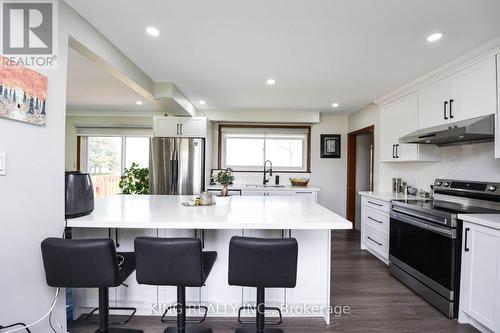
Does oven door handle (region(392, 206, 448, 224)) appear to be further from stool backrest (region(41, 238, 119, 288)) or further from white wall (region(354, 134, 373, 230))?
stool backrest (region(41, 238, 119, 288))

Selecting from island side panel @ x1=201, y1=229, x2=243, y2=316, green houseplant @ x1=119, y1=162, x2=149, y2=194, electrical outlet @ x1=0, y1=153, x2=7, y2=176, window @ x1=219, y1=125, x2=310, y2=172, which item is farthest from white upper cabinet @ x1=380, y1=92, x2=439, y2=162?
green houseplant @ x1=119, y1=162, x2=149, y2=194

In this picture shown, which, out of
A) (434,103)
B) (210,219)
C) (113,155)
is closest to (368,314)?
(210,219)

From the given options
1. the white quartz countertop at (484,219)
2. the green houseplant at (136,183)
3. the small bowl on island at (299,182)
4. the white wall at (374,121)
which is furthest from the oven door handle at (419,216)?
the green houseplant at (136,183)

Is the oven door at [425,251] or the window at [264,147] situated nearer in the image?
the oven door at [425,251]

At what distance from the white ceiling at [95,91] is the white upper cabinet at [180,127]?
531 mm

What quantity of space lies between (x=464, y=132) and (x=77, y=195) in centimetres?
314

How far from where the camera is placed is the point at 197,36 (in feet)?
6.80

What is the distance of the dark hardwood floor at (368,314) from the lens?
6.35 ft

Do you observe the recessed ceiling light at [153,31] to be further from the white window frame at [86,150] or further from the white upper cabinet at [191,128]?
the white window frame at [86,150]

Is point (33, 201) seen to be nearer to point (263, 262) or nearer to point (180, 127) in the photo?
point (263, 262)

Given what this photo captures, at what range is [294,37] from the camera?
6.74 ft

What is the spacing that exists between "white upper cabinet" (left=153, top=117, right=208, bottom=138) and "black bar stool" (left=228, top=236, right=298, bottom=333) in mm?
3117

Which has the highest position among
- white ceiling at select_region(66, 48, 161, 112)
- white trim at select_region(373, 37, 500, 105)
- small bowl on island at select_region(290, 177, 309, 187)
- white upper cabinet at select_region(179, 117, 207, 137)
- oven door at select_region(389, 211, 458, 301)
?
white ceiling at select_region(66, 48, 161, 112)

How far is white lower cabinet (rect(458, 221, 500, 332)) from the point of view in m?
1.72
